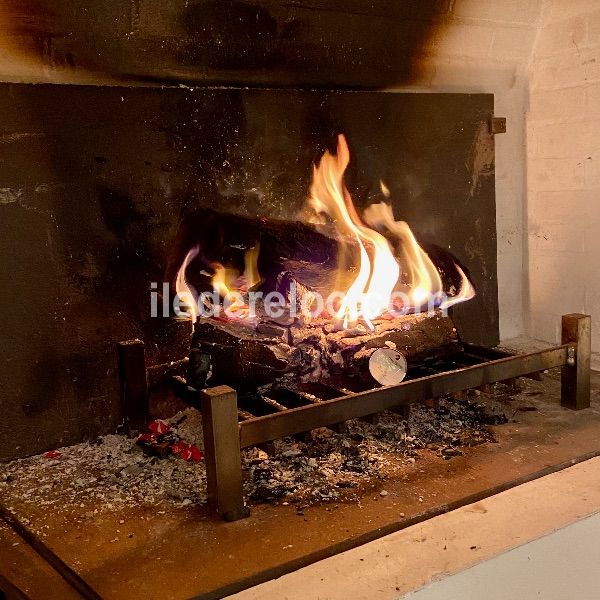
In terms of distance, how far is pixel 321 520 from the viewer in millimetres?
1756

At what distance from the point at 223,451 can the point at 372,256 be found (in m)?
1.09

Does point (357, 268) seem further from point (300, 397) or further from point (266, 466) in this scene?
point (266, 466)

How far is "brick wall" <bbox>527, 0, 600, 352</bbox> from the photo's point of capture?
9.43 feet

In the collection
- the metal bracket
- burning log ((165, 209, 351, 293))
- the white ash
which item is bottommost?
the white ash

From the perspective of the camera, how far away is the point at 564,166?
3039 millimetres

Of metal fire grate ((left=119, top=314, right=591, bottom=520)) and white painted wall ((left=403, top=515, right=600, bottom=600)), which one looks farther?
metal fire grate ((left=119, top=314, right=591, bottom=520))

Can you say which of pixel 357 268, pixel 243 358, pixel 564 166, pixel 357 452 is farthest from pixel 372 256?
pixel 564 166

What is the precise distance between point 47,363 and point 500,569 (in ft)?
4.65

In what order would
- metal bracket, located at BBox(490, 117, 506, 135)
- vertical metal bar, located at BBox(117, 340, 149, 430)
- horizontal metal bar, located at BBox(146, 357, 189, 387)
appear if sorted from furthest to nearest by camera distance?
metal bracket, located at BBox(490, 117, 506, 135), horizontal metal bar, located at BBox(146, 357, 189, 387), vertical metal bar, located at BBox(117, 340, 149, 430)

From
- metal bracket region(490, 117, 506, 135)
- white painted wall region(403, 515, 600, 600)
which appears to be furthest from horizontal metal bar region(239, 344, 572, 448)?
Answer: metal bracket region(490, 117, 506, 135)

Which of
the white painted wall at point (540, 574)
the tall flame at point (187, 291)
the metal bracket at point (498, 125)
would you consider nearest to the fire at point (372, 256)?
the tall flame at point (187, 291)

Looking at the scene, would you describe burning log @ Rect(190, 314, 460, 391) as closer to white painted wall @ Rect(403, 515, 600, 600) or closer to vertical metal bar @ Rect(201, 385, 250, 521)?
vertical metal bar @ Rect(201, 385, 250, 521)

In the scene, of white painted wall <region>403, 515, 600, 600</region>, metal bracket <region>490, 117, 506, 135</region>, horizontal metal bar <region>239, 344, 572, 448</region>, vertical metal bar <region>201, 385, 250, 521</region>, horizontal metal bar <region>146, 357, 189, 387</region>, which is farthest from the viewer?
metal bracket <region>490, 117, 506, 135</region>

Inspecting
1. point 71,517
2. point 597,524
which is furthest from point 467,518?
point 71,517
